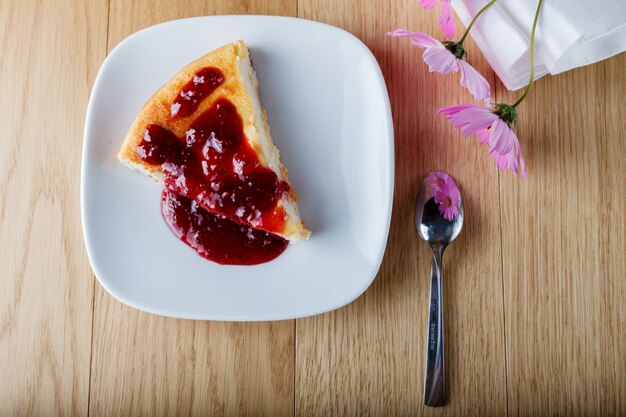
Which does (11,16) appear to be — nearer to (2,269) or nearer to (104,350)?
(2,269)

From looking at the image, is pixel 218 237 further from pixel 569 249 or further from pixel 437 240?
pixel 569 249

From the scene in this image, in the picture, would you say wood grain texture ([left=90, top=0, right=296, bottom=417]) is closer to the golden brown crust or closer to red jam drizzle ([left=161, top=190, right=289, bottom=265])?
red jam drizzle ([left=161, top=190, right=289, bottom=265])

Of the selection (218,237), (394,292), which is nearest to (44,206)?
(218,237)

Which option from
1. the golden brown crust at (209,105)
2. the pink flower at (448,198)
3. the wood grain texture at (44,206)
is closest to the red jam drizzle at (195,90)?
the golden brown crust at (209,105)

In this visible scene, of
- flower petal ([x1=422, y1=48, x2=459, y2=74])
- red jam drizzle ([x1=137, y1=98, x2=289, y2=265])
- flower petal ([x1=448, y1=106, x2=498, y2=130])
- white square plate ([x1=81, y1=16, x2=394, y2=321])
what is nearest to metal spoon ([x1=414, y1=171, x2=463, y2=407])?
white square plate ([x1=81, y1=16, x2=394, y2=321])

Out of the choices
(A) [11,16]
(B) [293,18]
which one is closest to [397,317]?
(B) [293,18]

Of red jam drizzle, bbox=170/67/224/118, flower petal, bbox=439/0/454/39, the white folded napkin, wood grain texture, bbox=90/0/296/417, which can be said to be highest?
flower petal, bbox=439/0/454/39
